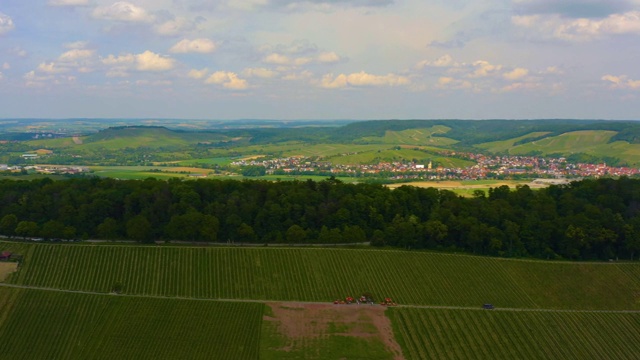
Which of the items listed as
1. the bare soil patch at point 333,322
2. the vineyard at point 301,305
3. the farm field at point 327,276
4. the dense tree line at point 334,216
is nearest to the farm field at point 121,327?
the vineyard at point 301,305

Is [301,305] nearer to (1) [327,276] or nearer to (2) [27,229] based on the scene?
(1) [327,276]

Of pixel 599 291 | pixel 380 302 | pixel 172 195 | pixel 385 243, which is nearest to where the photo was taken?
pixel 380 302

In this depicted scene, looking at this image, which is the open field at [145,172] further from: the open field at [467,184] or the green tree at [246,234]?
the green tree at [246,234]

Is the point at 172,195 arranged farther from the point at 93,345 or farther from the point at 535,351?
the point at 535,351

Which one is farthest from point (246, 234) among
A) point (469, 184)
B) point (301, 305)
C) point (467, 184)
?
point (469, 184)

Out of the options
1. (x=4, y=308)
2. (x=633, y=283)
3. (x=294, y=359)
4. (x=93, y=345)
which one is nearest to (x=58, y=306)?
(x=4, y=308)
